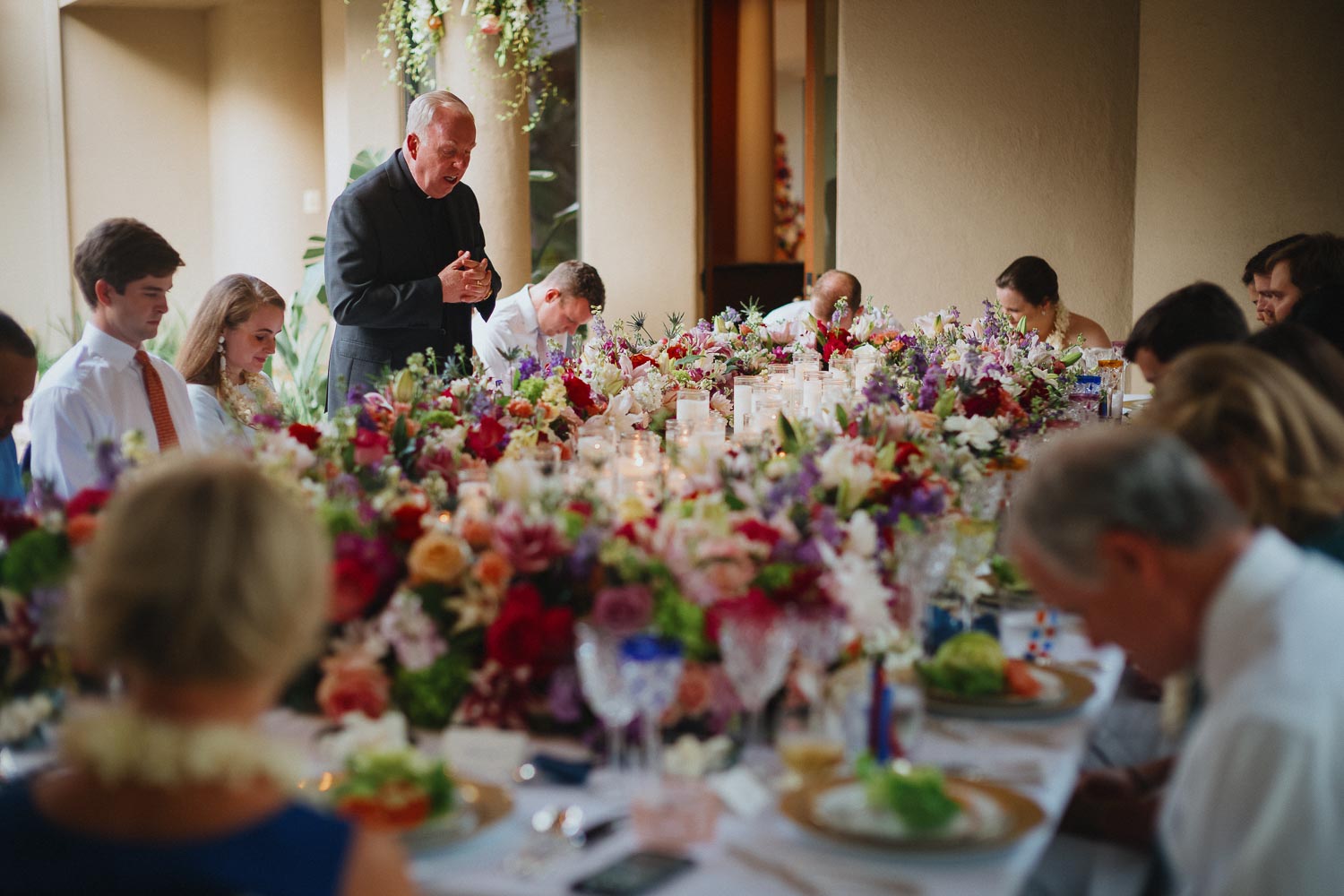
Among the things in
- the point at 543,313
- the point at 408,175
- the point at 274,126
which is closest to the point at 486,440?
the point at 408,175

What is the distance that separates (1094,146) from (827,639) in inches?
222

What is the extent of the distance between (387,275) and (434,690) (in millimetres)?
2910

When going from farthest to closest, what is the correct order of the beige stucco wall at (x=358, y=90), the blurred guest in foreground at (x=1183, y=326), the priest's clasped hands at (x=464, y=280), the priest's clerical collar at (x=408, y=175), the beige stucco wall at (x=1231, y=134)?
the beige stucco wall at (x=358, y=90) < the beige stucco wall at (x=1231, y=134) < the priest's clerical collar at (x=408, y=175) < the priest's clasped hands at (x=464, y=280) < the blurred guest in foreground at (x=1183, y=326)

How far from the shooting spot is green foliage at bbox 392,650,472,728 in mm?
1770

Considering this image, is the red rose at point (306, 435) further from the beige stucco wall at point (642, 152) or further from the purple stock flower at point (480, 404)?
the beige stucco wall at point (642, 152)

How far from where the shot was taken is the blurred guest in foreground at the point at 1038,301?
5.89 metres

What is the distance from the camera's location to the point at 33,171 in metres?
9.11

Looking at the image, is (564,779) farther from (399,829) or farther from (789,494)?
(789,494)

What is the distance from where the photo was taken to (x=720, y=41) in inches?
371

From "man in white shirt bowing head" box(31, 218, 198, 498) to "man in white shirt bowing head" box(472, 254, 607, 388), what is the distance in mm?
1880

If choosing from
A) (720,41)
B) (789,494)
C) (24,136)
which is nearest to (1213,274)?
(720,41)

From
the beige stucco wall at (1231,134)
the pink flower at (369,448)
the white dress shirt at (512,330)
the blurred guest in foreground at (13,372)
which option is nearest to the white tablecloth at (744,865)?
the pink flower at (369,448)

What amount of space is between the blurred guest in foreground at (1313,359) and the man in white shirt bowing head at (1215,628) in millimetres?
939

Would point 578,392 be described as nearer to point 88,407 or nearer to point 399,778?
point 88,407
